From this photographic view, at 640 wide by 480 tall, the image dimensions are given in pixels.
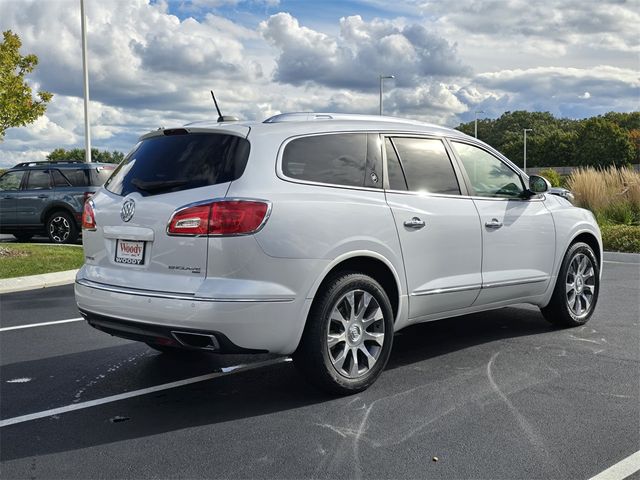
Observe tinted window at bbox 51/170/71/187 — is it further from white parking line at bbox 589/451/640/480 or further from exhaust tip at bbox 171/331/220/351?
white parking line at bbox 589/451/640/480

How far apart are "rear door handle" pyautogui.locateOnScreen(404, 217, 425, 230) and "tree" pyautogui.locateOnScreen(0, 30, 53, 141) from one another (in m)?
11.1

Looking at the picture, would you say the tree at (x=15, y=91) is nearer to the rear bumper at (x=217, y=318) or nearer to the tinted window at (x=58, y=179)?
the tinted window at (x=58, y=179)

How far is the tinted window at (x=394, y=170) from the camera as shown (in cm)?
538

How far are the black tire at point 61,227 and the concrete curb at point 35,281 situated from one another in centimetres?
525

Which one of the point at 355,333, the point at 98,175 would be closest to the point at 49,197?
the point at 98,175

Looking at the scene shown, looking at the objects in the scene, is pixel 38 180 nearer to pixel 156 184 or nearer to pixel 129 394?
pixel 129 394

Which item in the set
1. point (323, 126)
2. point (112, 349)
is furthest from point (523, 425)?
point (112, 349)

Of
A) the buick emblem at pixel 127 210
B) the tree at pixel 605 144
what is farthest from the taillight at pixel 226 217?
the tree at pixel 605 144

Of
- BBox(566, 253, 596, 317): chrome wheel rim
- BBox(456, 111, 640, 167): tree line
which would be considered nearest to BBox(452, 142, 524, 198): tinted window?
BBox(566, 253, 596, 317): chrome wheel rim

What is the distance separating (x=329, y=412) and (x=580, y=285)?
3.59 meters

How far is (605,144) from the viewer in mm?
91625

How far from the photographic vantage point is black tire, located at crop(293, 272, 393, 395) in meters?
4.73

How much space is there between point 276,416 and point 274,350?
0.40 metres

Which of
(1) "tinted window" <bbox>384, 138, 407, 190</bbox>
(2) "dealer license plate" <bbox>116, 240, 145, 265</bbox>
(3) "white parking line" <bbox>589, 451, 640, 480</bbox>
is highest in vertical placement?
(1) "tinted window" <bbox>384, 138, 407, 190</bbox>
